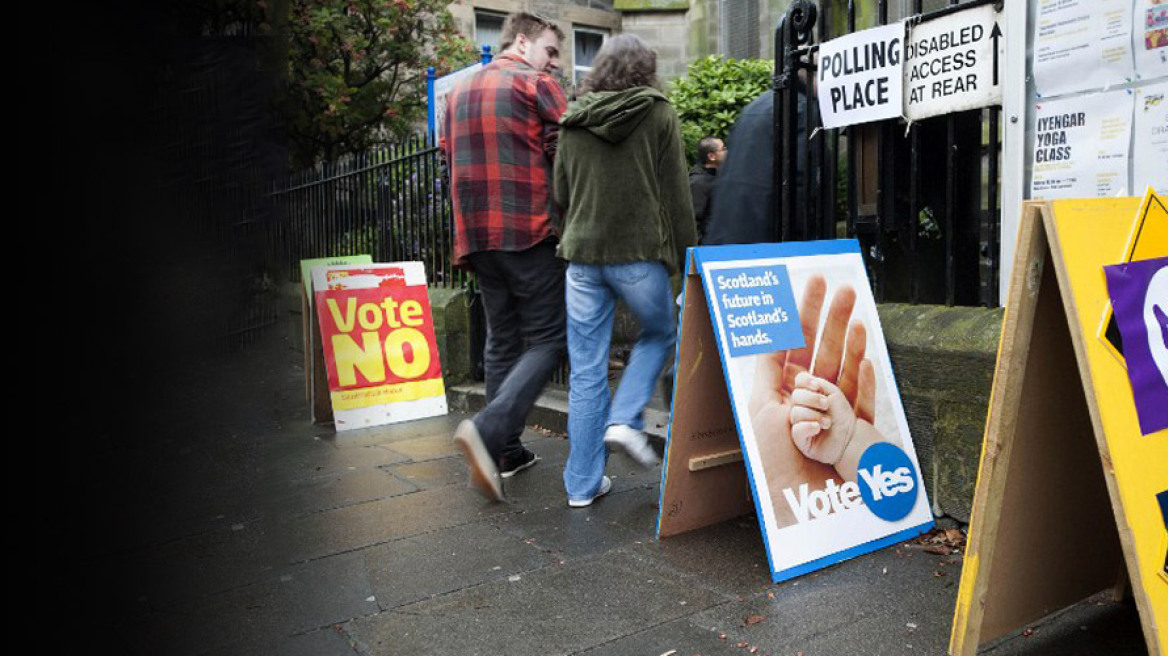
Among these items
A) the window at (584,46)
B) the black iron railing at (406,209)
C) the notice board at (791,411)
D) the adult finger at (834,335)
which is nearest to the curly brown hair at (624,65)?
the notice board at (791,411)

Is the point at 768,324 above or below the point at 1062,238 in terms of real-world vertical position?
below

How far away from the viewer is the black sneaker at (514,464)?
446 centimetres

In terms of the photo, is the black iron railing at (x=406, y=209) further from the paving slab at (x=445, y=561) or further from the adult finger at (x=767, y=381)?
the adult finger at (x=767, y=381)

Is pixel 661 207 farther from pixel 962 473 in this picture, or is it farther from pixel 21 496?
pixel 21 496

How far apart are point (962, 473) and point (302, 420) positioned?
4212 millimetres

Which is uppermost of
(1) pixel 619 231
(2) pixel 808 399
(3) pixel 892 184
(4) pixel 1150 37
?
(4) pixel 1150 37

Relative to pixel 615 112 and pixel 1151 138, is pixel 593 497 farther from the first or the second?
pixel 1151 138

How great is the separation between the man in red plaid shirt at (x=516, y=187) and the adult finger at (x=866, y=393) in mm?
1417

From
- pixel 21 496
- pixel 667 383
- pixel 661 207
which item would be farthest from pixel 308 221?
pixel 667 383

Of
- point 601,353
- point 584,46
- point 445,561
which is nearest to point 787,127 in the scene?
point 601,353

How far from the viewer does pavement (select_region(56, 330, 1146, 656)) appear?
1.69ft

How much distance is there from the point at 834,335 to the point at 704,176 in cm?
321

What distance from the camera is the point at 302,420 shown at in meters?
6.04

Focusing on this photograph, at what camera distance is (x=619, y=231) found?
3619 millimetres
